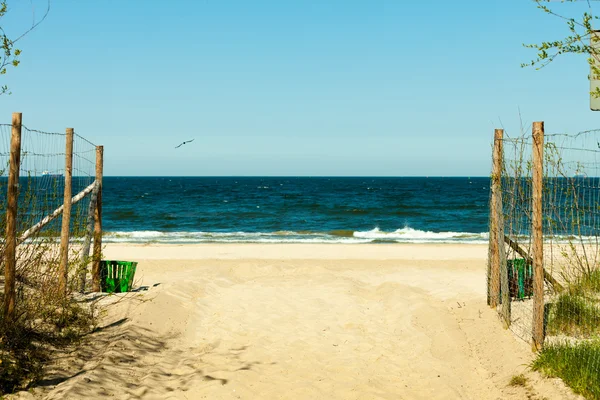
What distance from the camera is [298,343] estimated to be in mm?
7707

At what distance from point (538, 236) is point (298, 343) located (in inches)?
137

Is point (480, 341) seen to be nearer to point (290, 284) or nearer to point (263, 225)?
point (290, 284)

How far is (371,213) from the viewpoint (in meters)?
43.0

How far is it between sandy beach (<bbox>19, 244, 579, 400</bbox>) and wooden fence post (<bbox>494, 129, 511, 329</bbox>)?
0.96 feet

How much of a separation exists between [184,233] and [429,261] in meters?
16.9

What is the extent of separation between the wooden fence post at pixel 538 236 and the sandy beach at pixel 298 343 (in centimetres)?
36

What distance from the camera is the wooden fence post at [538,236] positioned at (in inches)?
264

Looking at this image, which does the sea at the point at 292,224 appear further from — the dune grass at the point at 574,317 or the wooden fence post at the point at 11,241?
the wooden fence post at the point at 11,241

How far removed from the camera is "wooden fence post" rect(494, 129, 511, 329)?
26.4 ft

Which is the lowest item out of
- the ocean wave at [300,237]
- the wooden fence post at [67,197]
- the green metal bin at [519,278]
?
the ocean wave at [300,237]

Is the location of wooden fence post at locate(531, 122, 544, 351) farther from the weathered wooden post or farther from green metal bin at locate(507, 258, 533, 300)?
the weathered wooden post

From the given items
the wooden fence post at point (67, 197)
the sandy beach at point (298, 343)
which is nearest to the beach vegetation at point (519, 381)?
the sandy beach at point (298, 343)

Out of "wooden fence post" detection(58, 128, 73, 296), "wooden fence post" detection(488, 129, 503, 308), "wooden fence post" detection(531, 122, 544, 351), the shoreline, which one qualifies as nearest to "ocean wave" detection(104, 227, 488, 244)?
the shoreline

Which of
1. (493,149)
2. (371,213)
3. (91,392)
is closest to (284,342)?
(91,392)
